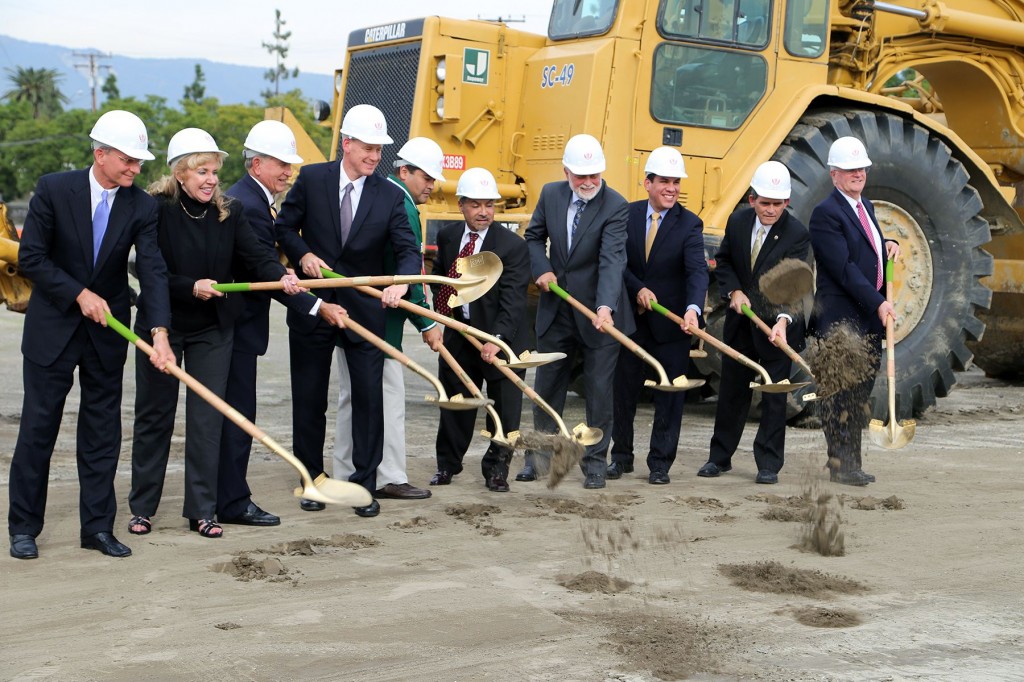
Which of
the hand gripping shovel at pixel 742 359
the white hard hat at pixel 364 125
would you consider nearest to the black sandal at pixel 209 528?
the white hard hat at pixel 364 125

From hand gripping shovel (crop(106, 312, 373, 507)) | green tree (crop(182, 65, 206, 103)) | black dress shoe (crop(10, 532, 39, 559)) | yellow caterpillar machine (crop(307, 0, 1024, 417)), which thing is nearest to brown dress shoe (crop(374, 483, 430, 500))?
hand gripping shovel (crop(106, 312, 373, 507))

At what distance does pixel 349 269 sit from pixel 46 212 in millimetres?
1711

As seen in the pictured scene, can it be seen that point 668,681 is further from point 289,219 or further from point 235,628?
point 289,219

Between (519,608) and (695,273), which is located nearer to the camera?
(519,608)

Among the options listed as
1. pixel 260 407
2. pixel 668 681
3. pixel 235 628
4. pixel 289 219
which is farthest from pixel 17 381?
pixel 668 681

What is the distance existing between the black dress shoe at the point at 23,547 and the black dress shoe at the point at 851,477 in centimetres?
457

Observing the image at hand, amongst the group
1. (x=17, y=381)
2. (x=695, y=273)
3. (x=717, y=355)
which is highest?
(x=695, y=273)

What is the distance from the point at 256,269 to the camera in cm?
657

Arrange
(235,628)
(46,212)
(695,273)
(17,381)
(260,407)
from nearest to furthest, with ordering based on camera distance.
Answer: (235,628) → (46,212) → (695,273) → (260,407) → (17,381)

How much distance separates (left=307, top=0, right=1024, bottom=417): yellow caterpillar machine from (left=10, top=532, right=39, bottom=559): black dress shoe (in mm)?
4393

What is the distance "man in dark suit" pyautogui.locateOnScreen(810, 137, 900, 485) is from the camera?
7.85 meters

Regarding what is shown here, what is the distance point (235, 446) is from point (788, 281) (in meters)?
3.41

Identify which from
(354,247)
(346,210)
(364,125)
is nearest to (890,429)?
(354,247)

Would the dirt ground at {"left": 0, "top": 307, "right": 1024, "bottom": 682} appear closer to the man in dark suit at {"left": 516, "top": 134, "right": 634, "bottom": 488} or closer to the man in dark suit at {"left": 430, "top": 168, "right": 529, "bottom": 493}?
the man in dark suit at {"left": 430, "top": 168, "right": 529, "bottom": 493}
